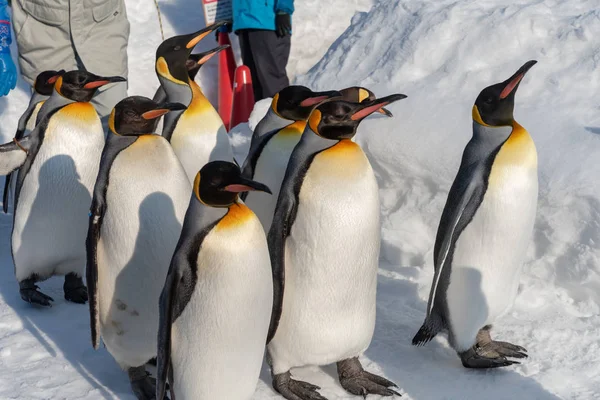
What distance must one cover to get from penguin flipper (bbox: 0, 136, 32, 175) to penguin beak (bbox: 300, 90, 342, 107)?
4.25 ft

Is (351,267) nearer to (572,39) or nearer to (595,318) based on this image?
(595,318)

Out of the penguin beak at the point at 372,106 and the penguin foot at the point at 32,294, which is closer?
the penguin beak at the point at 372,106

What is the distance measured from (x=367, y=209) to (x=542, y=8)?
2.79 metres

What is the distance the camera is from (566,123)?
4180 millimetres

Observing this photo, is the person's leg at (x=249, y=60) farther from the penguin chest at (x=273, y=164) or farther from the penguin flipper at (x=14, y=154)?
the penguin chest at (x=273, y=164)

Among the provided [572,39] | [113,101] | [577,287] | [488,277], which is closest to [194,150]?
[113,101]

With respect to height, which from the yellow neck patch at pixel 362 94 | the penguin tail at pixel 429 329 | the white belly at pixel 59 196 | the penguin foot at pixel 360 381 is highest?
the yellow neck patch at pixel 362 94

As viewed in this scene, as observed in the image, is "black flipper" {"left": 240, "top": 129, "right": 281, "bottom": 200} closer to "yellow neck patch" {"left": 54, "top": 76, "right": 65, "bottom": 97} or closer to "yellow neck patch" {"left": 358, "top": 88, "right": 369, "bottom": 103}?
"yellow neck patch" {"left": 358, "top": 88, "right": 369, "bottom": 103}

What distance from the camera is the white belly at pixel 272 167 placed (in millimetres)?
3457

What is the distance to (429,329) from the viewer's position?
3246 millimetres

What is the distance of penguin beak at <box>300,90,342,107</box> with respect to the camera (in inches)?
132

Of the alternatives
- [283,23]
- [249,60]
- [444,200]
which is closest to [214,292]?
[444,200]

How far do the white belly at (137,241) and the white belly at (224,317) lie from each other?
0.40 meters

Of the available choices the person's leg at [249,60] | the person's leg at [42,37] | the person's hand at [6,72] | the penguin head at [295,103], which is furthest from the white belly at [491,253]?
the person's leg at [249,60]
